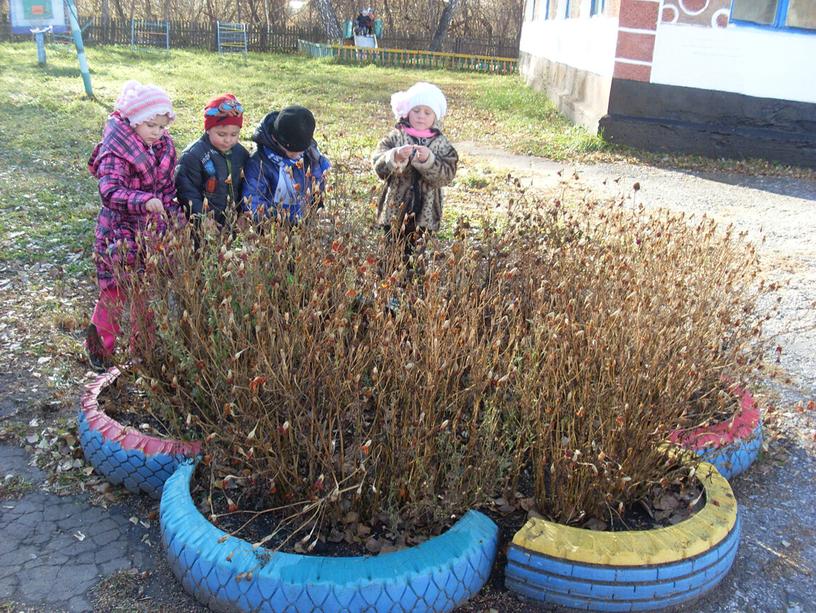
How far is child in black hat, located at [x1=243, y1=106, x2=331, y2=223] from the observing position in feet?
12.7

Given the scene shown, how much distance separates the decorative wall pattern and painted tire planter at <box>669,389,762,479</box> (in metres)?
8.17

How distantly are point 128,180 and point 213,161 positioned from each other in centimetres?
44

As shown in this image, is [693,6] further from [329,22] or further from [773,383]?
[329,22]

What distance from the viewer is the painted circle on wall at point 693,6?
33.2ft

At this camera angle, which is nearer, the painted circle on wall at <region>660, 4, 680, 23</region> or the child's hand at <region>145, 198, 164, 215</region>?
the child's hand at <region>145, 198, 164, 215</region>

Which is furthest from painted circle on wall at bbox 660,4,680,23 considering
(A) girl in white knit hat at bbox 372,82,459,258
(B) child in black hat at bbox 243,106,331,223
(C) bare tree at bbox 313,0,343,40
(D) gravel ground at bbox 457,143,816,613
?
(C) bare tree at bbox 313,0,343,40

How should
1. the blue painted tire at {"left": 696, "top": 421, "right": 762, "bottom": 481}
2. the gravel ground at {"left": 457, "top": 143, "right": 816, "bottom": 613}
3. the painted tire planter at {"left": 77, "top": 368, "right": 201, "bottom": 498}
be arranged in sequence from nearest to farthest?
the gravel ground at {"left": 457, "top": 143, "right": 816, "bottom": 613} → the painted tire planter at {"left": 77, "top": 368, "right": 201, "bottom": 498} → the blue painted tire at {"left": 696, "top": 421, "right": 762, "bottom": 481}

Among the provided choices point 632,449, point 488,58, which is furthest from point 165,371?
point 488,58

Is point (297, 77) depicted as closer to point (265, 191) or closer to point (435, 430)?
point (265, 191)

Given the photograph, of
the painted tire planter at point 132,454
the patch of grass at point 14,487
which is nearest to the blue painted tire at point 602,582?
the painted tire planter at point 132,454

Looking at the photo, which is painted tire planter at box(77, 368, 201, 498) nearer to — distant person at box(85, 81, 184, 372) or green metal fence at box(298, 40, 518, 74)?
distant person at box(85, 81, 184, 372)

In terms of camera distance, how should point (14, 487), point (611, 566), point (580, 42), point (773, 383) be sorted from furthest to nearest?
point (580, 42), point (773, 383), point (14, 487), point (611, 566)

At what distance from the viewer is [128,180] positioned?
3.82 metres

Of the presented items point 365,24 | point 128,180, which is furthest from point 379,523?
point 365,24
